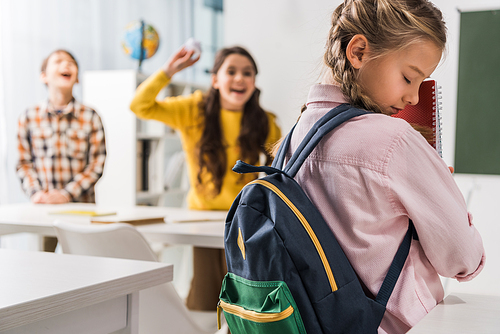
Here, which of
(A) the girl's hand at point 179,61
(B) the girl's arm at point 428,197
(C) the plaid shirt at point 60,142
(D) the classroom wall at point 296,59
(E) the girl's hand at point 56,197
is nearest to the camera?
(B) the girl's arm at point 428,197

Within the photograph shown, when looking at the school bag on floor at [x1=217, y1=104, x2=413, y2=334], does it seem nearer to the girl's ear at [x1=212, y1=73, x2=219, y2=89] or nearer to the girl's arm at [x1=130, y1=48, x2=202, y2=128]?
the girl's arm at [x1=130, y1=48, x2=202, y2=128]

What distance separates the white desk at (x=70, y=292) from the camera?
72 cm

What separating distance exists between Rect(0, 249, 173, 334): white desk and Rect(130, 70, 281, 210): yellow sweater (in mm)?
1518

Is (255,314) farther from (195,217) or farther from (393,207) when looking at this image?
(195,217)

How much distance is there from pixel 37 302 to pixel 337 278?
0.45 metres

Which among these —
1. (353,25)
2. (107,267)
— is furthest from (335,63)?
(107,267)

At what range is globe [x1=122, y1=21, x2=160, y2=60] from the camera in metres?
3.68

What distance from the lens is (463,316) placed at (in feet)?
2.38

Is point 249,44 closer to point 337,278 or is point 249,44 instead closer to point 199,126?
point 199,126

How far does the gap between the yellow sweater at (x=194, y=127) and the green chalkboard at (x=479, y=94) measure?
3.47 ft

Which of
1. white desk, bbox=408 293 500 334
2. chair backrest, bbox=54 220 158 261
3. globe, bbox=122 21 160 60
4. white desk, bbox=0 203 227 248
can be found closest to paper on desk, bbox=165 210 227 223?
white desk, bbox=0 203 227 248

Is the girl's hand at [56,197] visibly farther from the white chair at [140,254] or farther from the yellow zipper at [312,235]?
the yellow zipper at [312,235]

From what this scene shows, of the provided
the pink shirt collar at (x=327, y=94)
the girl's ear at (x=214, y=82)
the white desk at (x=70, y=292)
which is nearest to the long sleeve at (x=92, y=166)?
the girl's ear at (x=214, y=82)

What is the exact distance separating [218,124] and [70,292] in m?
1.92
